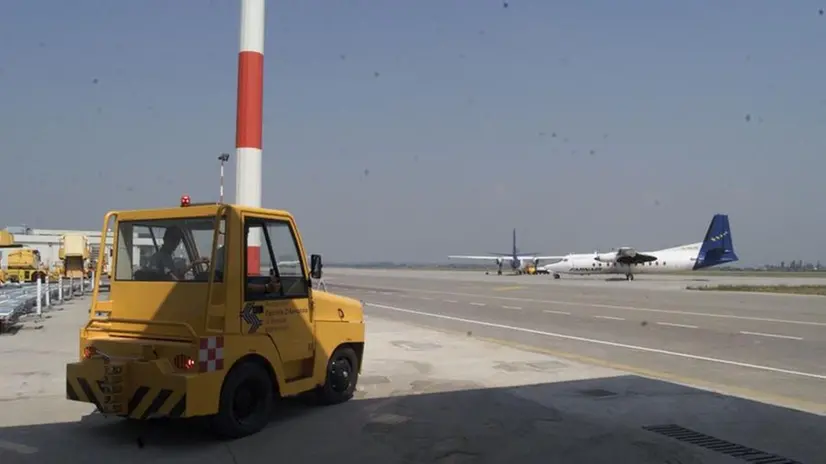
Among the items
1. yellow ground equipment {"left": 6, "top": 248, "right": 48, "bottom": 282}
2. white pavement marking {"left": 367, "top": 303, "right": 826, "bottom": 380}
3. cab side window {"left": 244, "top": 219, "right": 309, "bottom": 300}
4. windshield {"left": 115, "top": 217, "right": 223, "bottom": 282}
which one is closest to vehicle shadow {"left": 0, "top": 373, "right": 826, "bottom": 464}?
cab side window {"left": 244, "top": 219, "right": 309, "bottom": 300}

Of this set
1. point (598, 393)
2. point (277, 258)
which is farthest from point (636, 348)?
point (277, 258)

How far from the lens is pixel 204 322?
6.50m

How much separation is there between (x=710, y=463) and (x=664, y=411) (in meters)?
2.21

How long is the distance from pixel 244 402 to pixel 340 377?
1816 millimetres

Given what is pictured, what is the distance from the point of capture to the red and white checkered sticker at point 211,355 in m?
6.30

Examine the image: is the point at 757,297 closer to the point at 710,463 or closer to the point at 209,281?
the point at 710,463

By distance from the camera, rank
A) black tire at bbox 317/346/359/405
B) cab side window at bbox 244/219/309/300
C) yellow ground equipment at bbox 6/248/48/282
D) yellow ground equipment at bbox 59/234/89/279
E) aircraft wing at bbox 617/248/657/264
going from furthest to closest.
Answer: aircraft wing at bbox 617/248/657/264
yellow ground equipment at bbox 6/248/48/282
yellow ground equipment at bbox 59/234/89/279
black tire at bbox 317/346/359/405
cab side window at bbox 244/219/309/300

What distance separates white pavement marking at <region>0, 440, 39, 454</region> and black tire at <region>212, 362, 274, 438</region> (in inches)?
64.1

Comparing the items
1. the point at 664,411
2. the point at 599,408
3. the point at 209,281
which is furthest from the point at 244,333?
the point at 664,411

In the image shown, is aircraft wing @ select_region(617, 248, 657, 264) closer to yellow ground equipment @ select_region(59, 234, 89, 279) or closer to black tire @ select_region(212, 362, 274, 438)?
yellow ground equipment @ select_region(59, 234, 89, 279)

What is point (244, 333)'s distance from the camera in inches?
264

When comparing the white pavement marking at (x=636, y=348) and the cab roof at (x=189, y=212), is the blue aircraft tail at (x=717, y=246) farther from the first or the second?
the cab roof at (x=189, y=212)

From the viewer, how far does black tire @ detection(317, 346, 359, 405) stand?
27.6 feet

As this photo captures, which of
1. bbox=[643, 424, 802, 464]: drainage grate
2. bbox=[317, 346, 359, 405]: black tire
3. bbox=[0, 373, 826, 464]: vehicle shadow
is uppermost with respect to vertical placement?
bbox=[317, 346, 359, 405]: black tire
